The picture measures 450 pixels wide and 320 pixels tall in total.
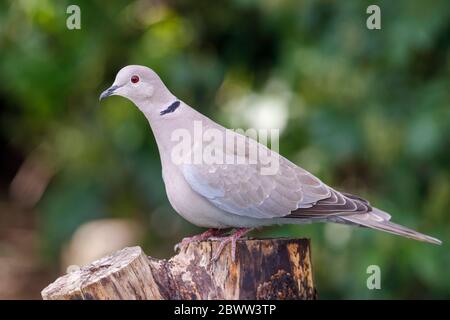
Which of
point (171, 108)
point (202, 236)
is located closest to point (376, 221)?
point (202, 236)

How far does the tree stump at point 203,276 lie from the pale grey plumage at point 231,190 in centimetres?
31

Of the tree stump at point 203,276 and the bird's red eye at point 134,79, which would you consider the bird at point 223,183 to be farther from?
the tree stump at point 203,276

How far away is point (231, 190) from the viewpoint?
443 cm

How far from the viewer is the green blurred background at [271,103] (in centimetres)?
648

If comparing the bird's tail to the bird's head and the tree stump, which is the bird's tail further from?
the bird's head

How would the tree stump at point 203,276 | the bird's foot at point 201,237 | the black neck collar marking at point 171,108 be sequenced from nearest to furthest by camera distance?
the tree stump at point 203,276 → the bird's foot at point 201,237 → the black neck collar marking at point 171,108

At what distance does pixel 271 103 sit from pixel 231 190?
101 inches

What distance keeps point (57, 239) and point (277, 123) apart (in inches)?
93.8

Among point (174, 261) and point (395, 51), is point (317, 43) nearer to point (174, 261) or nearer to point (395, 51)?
point (395, 51)

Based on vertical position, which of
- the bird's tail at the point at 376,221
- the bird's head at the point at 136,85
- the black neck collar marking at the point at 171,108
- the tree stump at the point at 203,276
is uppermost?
the bird's head at the point at 136,85

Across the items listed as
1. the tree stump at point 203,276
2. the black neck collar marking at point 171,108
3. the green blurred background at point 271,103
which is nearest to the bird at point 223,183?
the black neck collar marking at point 171,108

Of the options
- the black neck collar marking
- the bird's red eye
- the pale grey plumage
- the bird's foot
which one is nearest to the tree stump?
the bird's foot

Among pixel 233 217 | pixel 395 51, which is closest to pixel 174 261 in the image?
pixel 233 217

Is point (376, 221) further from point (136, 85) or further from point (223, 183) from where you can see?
point (136, 85)
